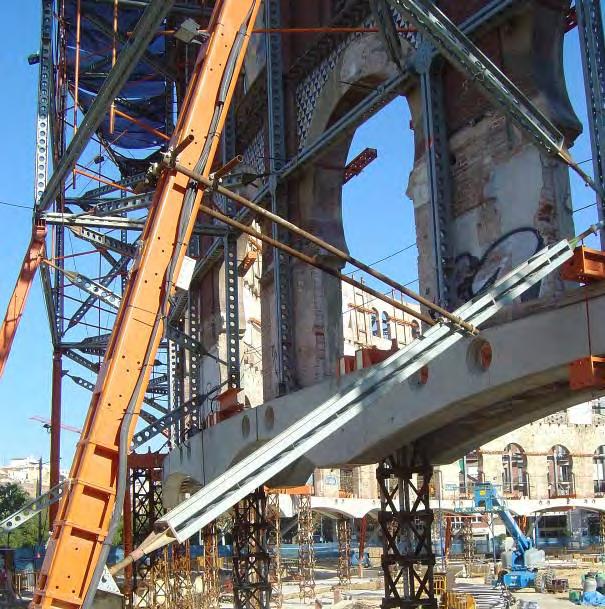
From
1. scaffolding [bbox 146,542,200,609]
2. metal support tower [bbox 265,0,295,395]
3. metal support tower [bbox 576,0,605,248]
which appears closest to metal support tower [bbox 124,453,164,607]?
scaffolding [bbox 146,542,200,609]

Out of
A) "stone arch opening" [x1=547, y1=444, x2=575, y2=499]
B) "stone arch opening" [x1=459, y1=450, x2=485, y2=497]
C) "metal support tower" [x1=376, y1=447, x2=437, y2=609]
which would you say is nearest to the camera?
"metal support tower" [x1=376, y1=447, x2=437, y2=609]

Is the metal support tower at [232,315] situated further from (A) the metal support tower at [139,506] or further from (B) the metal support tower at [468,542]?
(B) the metal support tower at [468,542]

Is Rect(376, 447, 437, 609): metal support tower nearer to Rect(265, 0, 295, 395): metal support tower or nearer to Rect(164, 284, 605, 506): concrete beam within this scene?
Rect(164, 284, 605, 506): concrete beam

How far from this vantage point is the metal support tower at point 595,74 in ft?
31.6

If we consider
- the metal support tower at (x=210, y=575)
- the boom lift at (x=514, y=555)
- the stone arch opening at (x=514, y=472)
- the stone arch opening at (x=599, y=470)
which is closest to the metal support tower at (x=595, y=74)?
the metal support tower at (x=210, y=575)

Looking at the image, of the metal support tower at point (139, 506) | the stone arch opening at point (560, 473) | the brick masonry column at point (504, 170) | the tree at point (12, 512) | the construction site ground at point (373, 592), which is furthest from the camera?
the tree at point (12, 512)

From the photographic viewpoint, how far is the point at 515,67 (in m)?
11.2

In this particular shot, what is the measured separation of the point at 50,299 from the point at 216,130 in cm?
1594

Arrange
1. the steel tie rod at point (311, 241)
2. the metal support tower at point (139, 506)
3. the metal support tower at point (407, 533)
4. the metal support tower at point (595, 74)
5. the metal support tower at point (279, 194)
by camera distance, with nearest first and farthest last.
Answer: the steel tie rod at point (311, 241) → the metal support tower at point (595, 74) → the metal support tower at point (407, 533) → the metal support tower at point (279, 194) → the metal support tower at point (139, 506)

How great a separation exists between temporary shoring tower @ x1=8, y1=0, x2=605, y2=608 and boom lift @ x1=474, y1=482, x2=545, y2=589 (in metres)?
23.1

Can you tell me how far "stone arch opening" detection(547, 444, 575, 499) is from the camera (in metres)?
63.8

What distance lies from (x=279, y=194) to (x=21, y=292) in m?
4.76

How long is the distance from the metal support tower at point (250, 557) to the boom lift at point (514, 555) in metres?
29.0

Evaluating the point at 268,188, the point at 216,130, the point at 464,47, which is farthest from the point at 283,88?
the point at 216,130
